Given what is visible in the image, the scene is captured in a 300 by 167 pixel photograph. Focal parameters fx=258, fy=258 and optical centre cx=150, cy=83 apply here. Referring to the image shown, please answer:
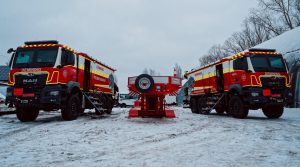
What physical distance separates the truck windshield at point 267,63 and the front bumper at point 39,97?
8.04m

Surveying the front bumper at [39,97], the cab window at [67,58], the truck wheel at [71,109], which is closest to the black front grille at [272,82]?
the truck wheel at [71,109]

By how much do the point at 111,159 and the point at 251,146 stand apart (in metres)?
2.71

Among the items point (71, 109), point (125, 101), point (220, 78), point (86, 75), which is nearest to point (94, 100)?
point (86, 75)

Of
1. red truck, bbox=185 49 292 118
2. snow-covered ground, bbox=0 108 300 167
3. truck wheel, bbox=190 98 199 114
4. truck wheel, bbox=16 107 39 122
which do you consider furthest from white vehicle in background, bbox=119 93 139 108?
snow-covered ground, bbox=0 108 300 167

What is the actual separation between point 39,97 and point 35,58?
62.5 inches

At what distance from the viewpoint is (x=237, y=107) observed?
452 inches

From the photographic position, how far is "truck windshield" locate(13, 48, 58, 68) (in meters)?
9.66

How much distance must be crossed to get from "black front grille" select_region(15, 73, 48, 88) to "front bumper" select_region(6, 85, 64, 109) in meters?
0.15

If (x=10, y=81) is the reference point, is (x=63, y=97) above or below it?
below

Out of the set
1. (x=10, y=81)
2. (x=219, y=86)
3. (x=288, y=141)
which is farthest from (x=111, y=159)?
(x=219, y=86)

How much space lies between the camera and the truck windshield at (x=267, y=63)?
11.0m

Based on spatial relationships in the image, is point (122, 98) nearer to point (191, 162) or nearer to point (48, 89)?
point (48, 89)

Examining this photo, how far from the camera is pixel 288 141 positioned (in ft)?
18.1

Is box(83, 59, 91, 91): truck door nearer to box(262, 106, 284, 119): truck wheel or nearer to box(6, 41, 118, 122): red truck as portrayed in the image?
box(6, 41, 118, 122): red truck
